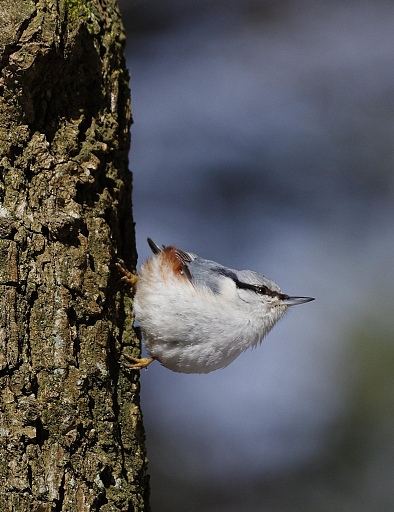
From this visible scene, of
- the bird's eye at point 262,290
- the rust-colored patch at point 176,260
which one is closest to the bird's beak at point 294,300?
the bird's eye at point 262,290

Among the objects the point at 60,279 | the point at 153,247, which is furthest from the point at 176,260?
the point at 60,279

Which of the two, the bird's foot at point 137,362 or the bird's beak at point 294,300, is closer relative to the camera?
the bird's foot at point 137,362

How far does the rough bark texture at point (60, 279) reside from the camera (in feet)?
7.64

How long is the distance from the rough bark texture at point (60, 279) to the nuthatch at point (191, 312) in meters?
0.27

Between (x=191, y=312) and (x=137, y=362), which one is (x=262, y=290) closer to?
(x=191, y=312)

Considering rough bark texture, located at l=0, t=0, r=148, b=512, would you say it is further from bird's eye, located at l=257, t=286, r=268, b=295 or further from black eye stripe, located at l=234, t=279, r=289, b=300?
bird's eye, located at l=257, t=286, r=268, b=295

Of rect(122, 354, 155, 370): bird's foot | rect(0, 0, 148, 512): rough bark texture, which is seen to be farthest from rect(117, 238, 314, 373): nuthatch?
rect(0, 0, 148, 512): rough bark texture

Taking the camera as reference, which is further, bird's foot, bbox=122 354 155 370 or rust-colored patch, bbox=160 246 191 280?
rust-colored patch, bbox=160 246 191 280

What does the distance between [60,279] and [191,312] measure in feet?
2.66

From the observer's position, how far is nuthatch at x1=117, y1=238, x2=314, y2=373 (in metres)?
3.10

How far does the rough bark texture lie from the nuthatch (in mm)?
268

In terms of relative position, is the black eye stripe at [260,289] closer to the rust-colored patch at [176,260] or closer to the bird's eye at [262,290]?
the bird's eye at [262,290]

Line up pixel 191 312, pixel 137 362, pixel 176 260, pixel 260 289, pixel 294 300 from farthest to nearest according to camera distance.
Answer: pixel 294 300 → pixel 260 289 → pixel 176 260 → pixel 191 312 → pixel 137 362

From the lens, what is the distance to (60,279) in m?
2.53
